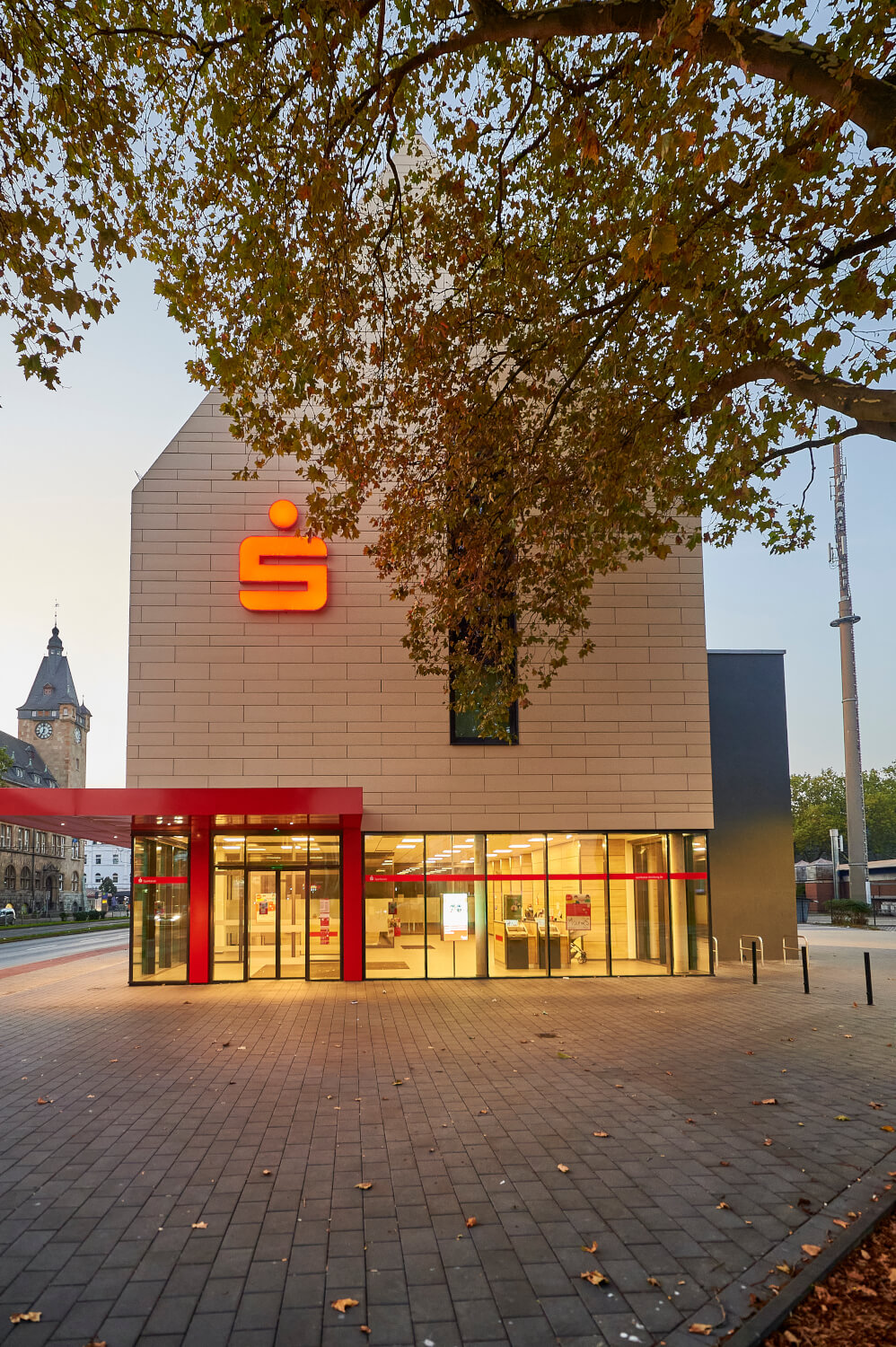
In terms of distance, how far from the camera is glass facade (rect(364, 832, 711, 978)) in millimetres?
16984

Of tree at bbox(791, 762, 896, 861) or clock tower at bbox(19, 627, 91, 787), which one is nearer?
tree at bbox(791, 762, 896, 861)

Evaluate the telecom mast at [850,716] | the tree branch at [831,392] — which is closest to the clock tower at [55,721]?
the telecom mast at [850,716]

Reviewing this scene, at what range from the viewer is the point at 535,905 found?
56.7 ft

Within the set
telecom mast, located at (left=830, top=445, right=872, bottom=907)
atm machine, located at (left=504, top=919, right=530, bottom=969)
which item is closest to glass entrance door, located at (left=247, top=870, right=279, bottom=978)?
atm machine, located at (left=504, top=919, right=530, bottom=969)

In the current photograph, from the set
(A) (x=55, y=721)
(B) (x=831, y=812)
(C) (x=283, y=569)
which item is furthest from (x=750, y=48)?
(A) (x=55, y=721)

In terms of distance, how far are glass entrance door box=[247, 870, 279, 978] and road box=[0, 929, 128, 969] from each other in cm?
1042

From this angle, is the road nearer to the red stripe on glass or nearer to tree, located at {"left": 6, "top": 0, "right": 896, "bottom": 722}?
the red stripe on glass

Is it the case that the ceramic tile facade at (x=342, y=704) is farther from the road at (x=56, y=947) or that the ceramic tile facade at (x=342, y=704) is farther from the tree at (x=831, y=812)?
the tree at (x=831, y=812)

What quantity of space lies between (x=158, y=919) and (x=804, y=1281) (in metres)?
14.4

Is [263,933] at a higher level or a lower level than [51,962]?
higher

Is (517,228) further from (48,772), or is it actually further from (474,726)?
(48,772)

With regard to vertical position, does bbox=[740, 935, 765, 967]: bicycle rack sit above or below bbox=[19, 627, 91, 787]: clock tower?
below

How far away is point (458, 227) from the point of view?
967 cm

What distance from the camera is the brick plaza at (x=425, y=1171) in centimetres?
454
